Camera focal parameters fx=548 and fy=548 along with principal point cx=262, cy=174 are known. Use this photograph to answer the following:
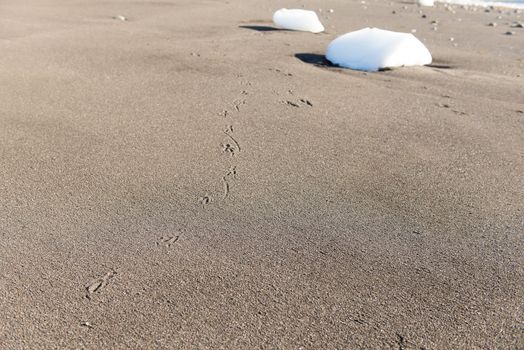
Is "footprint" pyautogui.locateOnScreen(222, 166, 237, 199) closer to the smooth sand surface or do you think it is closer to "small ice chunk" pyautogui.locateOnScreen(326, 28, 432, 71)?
the smooth sand surface

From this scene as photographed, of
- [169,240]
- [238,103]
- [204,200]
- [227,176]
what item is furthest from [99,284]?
[238,103]

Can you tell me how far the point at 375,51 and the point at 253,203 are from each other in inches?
94.9

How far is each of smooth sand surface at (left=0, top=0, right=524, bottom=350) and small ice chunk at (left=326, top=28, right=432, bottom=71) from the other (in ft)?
0.47

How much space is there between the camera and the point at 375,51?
423cm

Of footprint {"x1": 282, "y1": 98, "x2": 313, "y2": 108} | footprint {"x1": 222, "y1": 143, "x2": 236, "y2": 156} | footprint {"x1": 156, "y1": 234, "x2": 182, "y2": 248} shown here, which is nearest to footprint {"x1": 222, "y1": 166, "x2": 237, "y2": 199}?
footprint {"x1": 222, "y1": 143, "x2": 236, "y2": 156}

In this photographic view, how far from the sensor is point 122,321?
157 centimetres

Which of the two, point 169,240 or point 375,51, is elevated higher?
point 375,51

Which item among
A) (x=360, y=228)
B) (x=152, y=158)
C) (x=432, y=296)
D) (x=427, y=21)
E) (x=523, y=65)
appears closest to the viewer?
(x=432, y=296)

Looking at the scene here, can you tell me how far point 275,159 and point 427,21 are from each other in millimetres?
5687

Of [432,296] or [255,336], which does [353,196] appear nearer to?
[432,296]

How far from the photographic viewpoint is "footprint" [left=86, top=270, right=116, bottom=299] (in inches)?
66.7

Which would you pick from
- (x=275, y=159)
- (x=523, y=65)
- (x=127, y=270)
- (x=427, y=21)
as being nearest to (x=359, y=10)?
(x=427, y=21)

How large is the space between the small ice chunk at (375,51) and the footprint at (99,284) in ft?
9.72

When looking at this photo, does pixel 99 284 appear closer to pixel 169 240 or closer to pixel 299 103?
pixel 169 240
